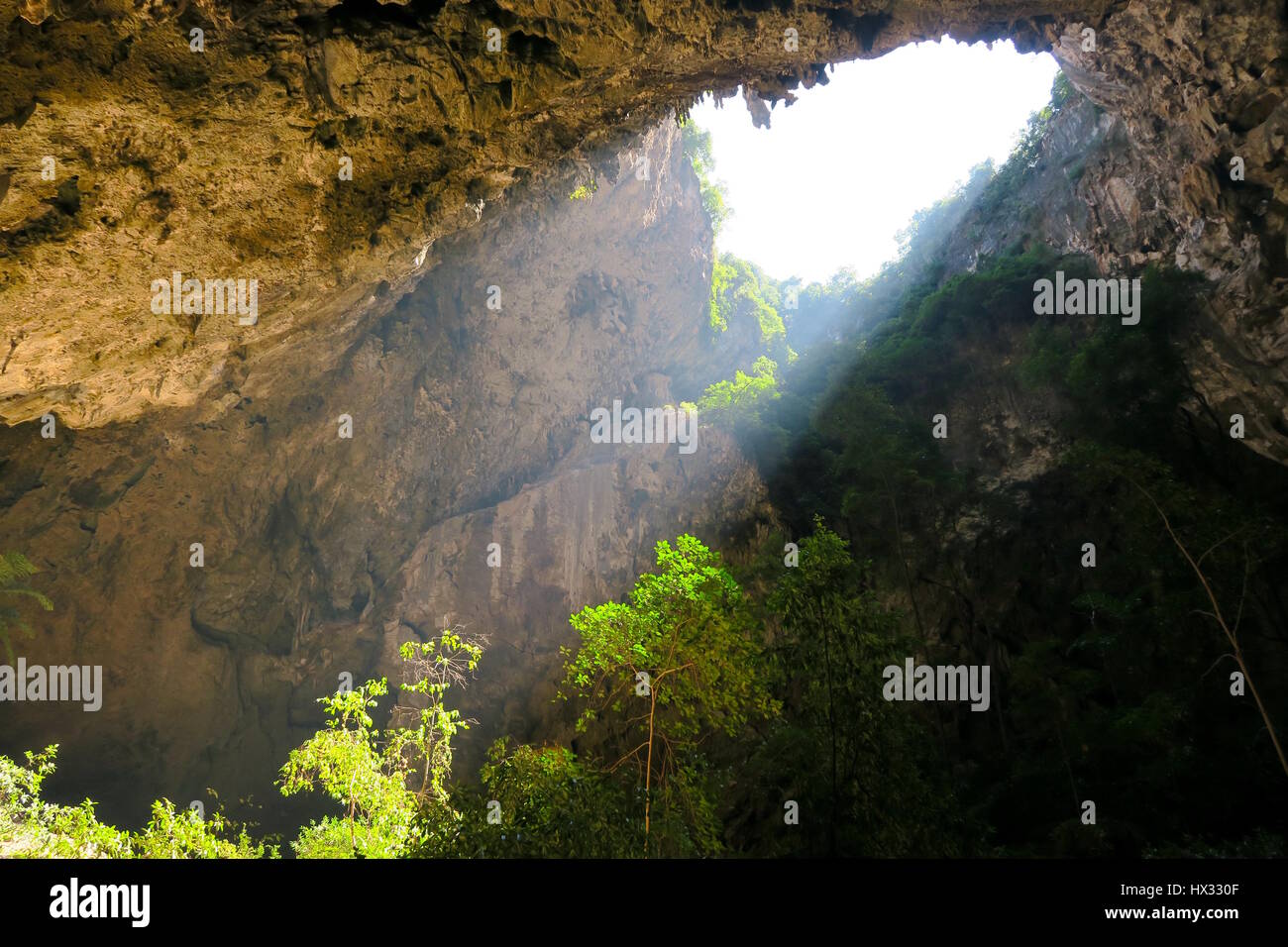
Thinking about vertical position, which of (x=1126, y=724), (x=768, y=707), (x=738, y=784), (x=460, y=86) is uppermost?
(x=460, y=86)

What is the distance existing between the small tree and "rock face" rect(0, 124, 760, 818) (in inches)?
406

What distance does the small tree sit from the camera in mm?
8547

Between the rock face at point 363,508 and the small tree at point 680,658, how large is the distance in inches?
406

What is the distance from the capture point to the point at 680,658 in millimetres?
8836

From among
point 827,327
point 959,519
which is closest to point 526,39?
point 959,519

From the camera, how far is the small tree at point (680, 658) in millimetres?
8547

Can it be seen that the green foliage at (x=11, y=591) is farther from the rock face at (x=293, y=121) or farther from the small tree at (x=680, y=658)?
the small tree at (x=680, y=658)

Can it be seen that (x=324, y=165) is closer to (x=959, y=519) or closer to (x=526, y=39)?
(x=526, y=39)

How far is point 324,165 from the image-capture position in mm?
9453

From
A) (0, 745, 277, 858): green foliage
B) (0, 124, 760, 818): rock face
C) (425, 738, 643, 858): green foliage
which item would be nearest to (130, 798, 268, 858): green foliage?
(0, 745, 277, 858): green foliage

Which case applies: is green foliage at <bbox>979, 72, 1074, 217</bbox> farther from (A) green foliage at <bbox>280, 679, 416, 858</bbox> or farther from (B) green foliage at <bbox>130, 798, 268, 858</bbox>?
(B) green foliage at <bbox>130, 798, 268, 858</bbox>

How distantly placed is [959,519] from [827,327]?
16633 millimetres

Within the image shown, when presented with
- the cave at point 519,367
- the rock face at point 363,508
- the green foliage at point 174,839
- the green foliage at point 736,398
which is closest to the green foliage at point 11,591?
the cave at point 519,367
